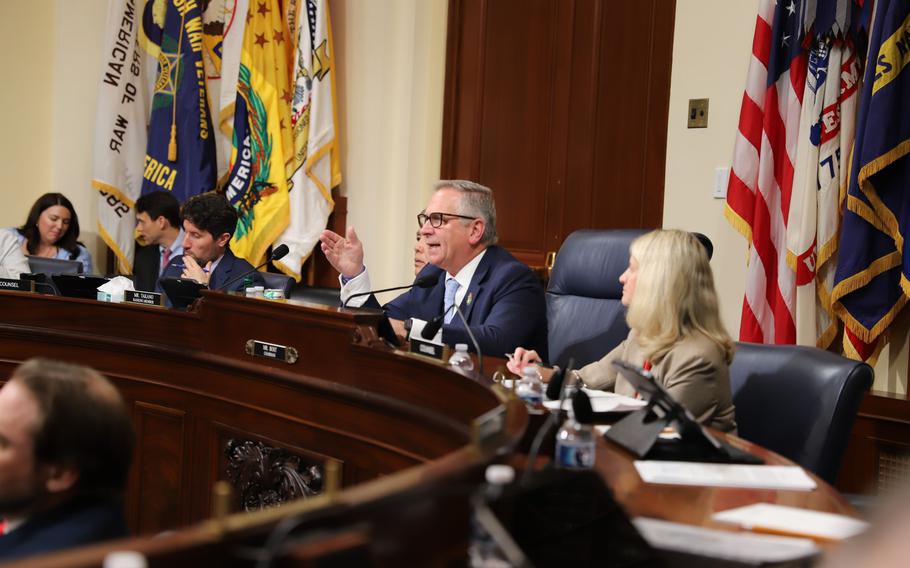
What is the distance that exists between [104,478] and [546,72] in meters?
3.84

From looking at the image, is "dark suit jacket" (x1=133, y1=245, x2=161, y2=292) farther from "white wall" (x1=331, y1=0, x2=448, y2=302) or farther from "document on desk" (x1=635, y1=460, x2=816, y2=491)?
"document on desk" (x1=635, y1=460, x2=816, y2=491)

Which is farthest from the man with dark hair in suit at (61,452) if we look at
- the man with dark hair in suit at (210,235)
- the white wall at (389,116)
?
the white wall at (389,116)

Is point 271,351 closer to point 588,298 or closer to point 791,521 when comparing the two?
point 588,298

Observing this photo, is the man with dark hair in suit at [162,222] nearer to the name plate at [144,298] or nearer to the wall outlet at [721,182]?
the name plate at [144,298]

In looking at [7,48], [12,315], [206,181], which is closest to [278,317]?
[12,315]

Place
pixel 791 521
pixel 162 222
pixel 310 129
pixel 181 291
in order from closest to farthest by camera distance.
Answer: pixel 791 521 < pixel 181 291 < pixel 162 222 < pixel 310 129

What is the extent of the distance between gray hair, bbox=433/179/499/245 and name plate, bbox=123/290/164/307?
3.43ft

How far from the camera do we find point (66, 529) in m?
1.24

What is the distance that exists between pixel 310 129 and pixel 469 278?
228 centimetres

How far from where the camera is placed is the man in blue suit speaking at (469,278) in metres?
3.09

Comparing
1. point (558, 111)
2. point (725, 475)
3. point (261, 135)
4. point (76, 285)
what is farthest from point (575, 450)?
point (261, 135)

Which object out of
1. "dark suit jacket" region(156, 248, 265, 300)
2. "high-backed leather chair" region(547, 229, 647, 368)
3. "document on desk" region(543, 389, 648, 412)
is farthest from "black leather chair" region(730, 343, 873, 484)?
"dark suit jacket" region(156, 248, 265, 300)

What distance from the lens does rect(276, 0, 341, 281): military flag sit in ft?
17.2

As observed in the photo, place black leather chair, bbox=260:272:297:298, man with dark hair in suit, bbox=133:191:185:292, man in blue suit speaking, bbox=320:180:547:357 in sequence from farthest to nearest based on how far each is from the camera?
man with dark hair in suit, bbox=133:191:185:292, black leather chair, bbox=260:272:297:298, man in blue suit speaking, bbox=320:180:547:357
